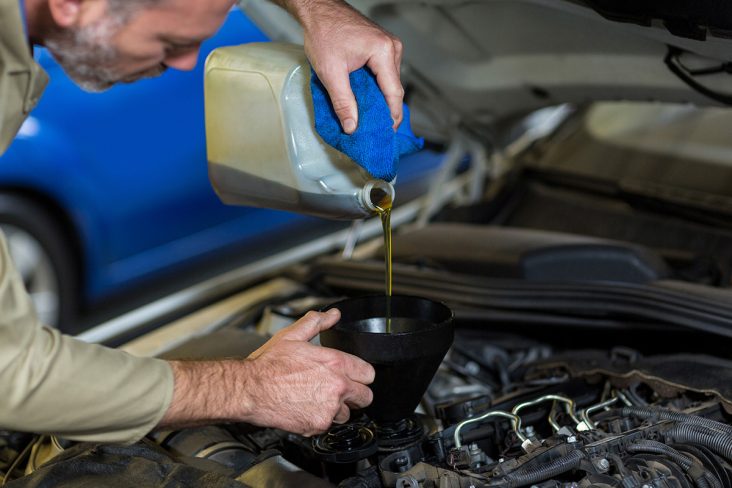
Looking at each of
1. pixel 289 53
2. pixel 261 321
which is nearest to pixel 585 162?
pixel 261 321

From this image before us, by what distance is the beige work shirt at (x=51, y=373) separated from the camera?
46.1 inches

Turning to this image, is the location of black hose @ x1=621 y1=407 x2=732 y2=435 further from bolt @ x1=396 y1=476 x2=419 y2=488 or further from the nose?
the nose

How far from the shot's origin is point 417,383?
54.7 inches

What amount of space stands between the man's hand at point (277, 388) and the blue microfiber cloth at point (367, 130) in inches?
12.8

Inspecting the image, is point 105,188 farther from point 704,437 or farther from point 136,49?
point 704,437

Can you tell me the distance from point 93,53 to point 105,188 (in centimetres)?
232

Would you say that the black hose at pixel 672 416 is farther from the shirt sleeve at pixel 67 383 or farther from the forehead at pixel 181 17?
the forehead at pixel 181 17

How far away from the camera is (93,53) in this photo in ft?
4.33

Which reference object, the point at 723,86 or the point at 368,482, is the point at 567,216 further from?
the point at 368,482

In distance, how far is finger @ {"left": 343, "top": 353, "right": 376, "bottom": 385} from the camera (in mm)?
1341

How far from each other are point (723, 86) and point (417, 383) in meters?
0.97

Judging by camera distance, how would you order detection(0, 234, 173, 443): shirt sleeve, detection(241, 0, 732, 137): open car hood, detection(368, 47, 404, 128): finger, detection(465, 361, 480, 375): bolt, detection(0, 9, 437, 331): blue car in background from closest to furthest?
detection(0, 234, 173, 443): shirt sleeve < detection(368, 47, 404, 128): finger < detection(241, 0, 732, 137): open car hood < detection(465, 361, 480, 375): bolt < detection(0, 9, 437, 331): blue car in background

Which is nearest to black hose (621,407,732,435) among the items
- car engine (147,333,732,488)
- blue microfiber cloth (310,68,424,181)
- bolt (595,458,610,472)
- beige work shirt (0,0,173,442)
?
car engine (147,333,732,488)

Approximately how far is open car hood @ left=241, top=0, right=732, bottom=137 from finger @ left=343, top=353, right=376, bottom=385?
30.5 inches
